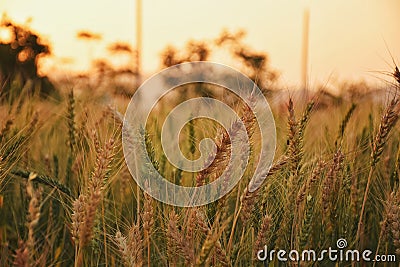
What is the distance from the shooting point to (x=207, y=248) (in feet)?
3.60

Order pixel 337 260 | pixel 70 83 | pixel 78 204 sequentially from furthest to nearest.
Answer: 1. pixel 70 83
2. pixel 337 260
3. pixel 78 204

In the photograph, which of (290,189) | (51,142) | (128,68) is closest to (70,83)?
(51,142)

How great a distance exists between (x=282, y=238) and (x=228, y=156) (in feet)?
1.36

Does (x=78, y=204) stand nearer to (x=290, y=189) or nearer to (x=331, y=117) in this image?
(x=290, y=189)

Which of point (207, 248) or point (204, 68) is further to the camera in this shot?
point (204, 68)

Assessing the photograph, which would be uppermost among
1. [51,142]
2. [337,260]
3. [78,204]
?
[78,204]

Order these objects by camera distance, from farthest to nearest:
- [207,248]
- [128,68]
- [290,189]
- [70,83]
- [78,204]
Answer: [128,68] → [70,83] → [290,189] → [78,204] → [207,248]

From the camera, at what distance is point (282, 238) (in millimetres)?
1648

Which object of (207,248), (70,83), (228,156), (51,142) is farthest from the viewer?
(51,142)

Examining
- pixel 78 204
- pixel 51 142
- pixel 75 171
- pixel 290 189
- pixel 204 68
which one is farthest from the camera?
pixel 204 68

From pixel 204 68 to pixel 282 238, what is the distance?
2.82m

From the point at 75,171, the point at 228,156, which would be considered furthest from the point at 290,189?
the point at 75,171

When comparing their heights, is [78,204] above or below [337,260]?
above

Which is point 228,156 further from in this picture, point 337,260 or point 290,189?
point 337,260
